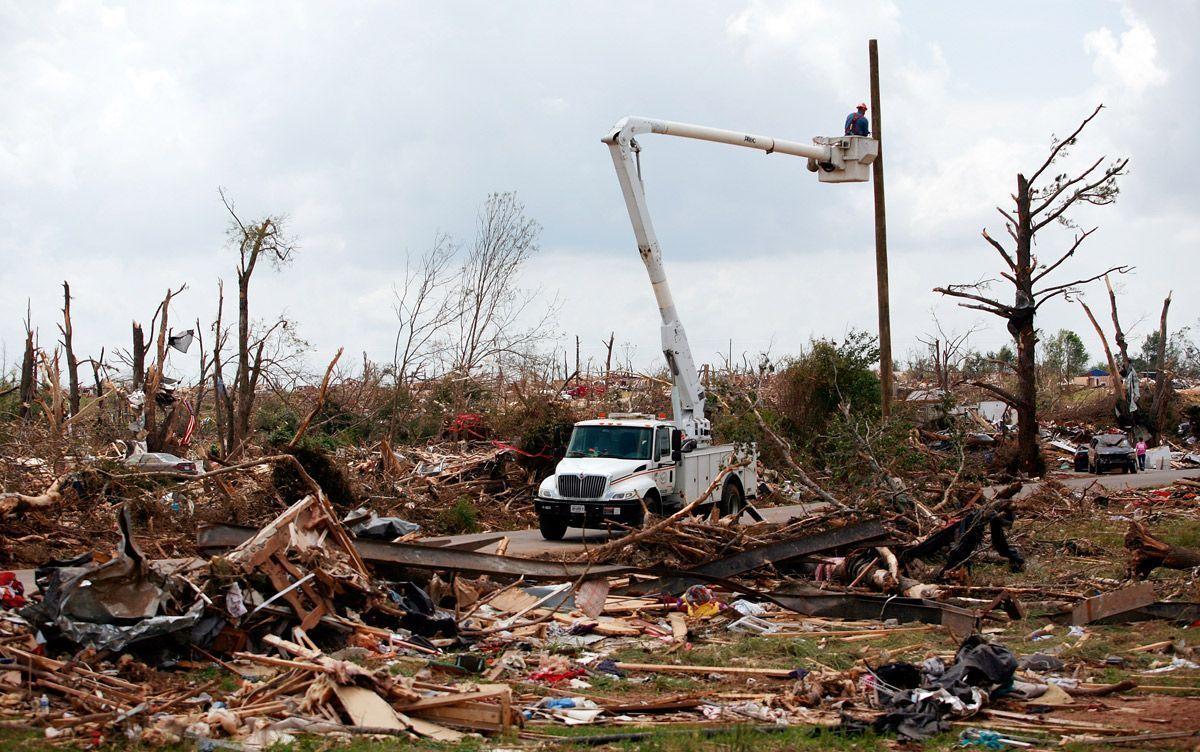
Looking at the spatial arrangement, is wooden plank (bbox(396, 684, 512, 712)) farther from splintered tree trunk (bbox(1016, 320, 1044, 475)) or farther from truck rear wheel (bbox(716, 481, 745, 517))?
splintered tree trunk (bbox(1016, 320, 1044, 475))

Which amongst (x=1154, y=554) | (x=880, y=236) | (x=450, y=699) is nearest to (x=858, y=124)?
(x=880, y=236)

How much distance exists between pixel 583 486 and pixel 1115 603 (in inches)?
363

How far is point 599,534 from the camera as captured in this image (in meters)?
19.8

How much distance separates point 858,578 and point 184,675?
7.69m

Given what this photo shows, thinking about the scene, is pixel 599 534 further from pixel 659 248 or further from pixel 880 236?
pixel 880 236

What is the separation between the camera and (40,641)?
8.59 meters

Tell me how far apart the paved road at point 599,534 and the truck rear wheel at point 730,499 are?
1036mm

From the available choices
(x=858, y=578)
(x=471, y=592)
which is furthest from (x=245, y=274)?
(x=858, y=578)

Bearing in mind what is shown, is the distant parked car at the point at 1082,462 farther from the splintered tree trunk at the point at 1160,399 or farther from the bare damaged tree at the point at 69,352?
the bare damaged tree at the point at 69,352

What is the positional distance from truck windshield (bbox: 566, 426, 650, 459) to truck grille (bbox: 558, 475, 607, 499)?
107cm

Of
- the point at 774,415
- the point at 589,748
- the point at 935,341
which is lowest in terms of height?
the point at 589,748

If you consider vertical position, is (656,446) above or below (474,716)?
above

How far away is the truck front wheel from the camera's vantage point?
62.3 ft

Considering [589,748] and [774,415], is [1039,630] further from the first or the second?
[774,415]
